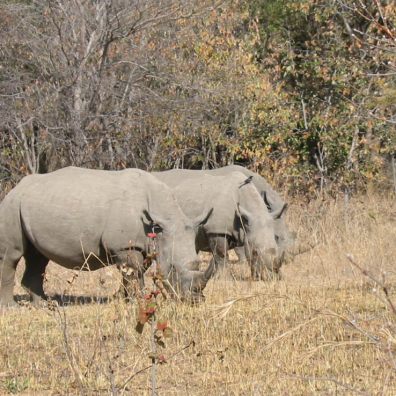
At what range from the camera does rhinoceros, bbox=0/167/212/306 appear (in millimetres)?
9891

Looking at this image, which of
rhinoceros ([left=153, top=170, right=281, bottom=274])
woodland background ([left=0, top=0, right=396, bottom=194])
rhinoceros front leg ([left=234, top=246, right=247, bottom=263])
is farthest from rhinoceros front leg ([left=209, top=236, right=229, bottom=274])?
woodland background ([left=0, top=0, right=396, bottom=194])

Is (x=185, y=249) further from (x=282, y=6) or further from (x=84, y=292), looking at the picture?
(x=282, y=6)

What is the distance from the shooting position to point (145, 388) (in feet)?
20.2

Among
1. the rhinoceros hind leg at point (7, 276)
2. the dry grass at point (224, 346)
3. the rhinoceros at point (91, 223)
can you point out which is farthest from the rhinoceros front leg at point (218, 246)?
the rhinoceros hind leg at point (7, 276)

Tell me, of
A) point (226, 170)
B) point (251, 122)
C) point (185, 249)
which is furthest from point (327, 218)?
point (185, 249)

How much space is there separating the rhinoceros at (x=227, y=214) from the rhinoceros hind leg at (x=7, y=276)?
2984 mm

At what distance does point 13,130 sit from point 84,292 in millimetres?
5119

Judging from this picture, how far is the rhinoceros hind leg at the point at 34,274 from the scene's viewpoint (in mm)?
10570

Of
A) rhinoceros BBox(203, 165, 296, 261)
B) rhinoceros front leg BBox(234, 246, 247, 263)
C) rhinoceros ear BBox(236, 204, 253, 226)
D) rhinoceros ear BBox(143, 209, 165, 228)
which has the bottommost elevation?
rhinoceros front leg BBox(234, 246, 247, 263)

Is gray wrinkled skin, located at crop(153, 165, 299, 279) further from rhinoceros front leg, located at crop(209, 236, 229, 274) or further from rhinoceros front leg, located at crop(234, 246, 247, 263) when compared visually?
rhinoceros front leg, located at crop(209, 236, 229, 274)

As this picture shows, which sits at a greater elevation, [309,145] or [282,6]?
[282,6]

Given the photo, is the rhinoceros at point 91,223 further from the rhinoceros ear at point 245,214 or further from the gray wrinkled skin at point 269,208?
the rhinoceros ear at point 245,214

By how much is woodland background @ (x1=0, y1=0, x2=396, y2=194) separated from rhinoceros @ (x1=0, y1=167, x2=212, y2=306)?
4.65 meters

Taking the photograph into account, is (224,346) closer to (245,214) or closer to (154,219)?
(154,219)
